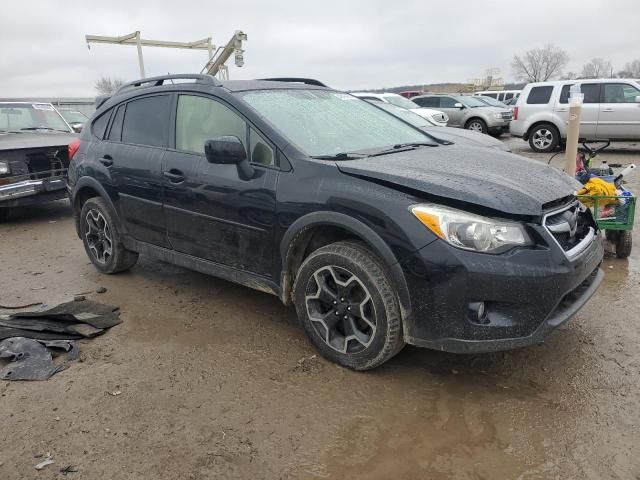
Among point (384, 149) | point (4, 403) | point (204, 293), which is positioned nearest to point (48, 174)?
point (204, 293)

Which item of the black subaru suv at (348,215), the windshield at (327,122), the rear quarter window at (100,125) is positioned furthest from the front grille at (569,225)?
the rear quarter window at (100,125)

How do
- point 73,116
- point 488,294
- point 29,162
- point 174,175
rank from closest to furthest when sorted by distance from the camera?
point 488,294 < point 174,175 < point 29,162 < point 73,116

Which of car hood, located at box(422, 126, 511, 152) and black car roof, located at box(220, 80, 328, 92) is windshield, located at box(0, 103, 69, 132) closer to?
black car roof, located at box(220, 80, 328, 92)

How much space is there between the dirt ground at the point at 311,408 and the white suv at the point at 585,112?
10382 mm

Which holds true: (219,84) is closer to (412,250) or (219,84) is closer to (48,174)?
(412,250)

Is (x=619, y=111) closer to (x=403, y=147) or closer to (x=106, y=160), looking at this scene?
(x=403, y=147)

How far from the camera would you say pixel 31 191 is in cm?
732

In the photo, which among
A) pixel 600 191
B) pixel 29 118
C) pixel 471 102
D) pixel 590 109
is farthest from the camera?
pixel 471 102

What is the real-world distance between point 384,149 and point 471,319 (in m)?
1.48

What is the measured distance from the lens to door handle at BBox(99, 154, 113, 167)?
15.4 ft

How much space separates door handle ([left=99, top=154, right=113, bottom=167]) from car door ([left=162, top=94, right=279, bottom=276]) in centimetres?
86

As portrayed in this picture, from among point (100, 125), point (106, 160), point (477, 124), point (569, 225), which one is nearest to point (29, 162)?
point (100, 125)

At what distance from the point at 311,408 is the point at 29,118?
804cm

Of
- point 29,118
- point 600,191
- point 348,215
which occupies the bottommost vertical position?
point 600,191
